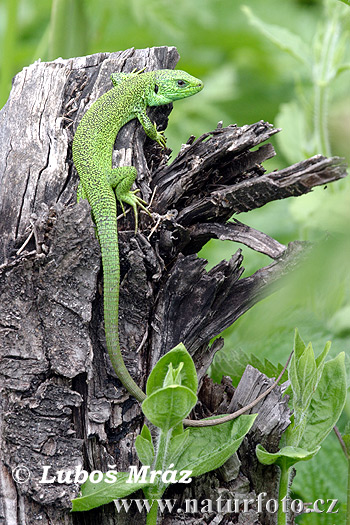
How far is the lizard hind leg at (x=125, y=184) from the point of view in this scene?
2.49m

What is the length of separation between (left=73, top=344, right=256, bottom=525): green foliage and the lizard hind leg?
2.57 feet

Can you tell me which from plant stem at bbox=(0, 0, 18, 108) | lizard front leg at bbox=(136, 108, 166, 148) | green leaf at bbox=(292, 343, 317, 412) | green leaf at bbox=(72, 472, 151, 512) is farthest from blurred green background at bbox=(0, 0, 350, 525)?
lizard front leg at bbox=(136, 108, 166, 148)

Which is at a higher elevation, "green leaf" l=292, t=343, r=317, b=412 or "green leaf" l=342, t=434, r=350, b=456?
"green leaf" l=292, t=343, r=317, b=412

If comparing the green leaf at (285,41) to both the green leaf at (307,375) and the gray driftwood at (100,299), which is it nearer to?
the gray driftwood at (100,299)

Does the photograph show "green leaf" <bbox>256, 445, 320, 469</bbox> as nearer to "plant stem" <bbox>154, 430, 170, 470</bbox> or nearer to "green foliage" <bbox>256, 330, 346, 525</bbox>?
"green foliage" <bbox>256, 330, 346, 525</bbox>

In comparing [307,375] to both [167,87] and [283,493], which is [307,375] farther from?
[167,87]

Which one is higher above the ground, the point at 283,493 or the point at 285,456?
the point at 285,456

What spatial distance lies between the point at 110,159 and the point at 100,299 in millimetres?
777

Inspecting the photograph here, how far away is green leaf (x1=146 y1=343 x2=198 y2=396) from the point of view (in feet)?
6.26

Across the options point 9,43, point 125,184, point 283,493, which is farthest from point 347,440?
point 9,43

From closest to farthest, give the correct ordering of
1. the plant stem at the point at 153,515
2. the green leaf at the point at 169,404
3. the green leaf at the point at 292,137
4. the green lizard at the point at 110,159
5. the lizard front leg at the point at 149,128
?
the green leaf at the point at 169,404
the plant stem at the point at 153,515
the green lizard at the point at 110,159
the lizard front leg at the point at 149,128
the green leaf at the point at 292,137

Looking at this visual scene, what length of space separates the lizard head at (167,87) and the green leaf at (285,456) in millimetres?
1882

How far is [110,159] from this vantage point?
9.18ft

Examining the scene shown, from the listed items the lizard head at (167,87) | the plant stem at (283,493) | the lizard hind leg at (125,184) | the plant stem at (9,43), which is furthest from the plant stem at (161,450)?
the plant stem at (9,43)
